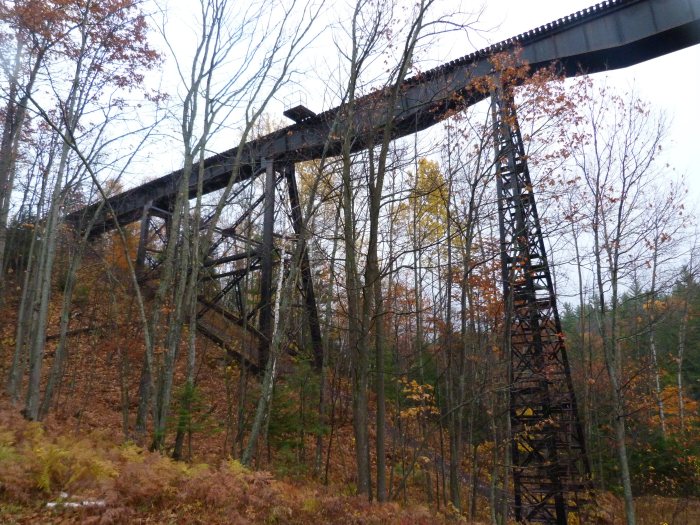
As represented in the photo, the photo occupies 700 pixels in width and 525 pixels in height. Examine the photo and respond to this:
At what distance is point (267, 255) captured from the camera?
43.6 ft

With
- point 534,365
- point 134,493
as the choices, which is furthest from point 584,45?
point 134,493

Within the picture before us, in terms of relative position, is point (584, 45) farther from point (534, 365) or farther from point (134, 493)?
point (134, 493)

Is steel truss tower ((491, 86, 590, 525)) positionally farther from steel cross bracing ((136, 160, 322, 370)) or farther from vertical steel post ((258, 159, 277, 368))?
vertical steel post ((258, 159, 277, 368))

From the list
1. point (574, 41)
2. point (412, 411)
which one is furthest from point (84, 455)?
point (574, 41)

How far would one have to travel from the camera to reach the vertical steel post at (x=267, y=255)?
13.0m

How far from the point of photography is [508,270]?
32.3 ft

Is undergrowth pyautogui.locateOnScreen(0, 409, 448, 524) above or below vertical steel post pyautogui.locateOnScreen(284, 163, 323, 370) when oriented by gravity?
below

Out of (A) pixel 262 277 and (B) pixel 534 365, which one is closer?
(B) pixel 534 365

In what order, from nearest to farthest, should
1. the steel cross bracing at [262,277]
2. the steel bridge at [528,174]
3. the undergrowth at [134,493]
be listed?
1. the undergrowth at [134,493]
2. the steel bridge at [528,174]
3. the steel cross bracing at [262,277]

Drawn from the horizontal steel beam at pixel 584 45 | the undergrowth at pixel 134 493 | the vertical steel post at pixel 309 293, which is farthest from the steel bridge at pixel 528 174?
the undergrowth at pixel 134 493

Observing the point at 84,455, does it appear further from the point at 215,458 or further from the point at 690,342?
the point at 690,342

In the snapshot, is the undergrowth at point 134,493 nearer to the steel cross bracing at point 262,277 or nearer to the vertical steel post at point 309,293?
the steel cross bracing at point 262,277

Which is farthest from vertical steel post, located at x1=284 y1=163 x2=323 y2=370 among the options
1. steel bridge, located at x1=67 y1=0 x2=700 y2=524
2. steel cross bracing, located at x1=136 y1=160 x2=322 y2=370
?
steel bridge, located at x1=67 y1=0 x2=700 y2=524

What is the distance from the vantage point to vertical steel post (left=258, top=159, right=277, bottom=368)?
42.7 ft
